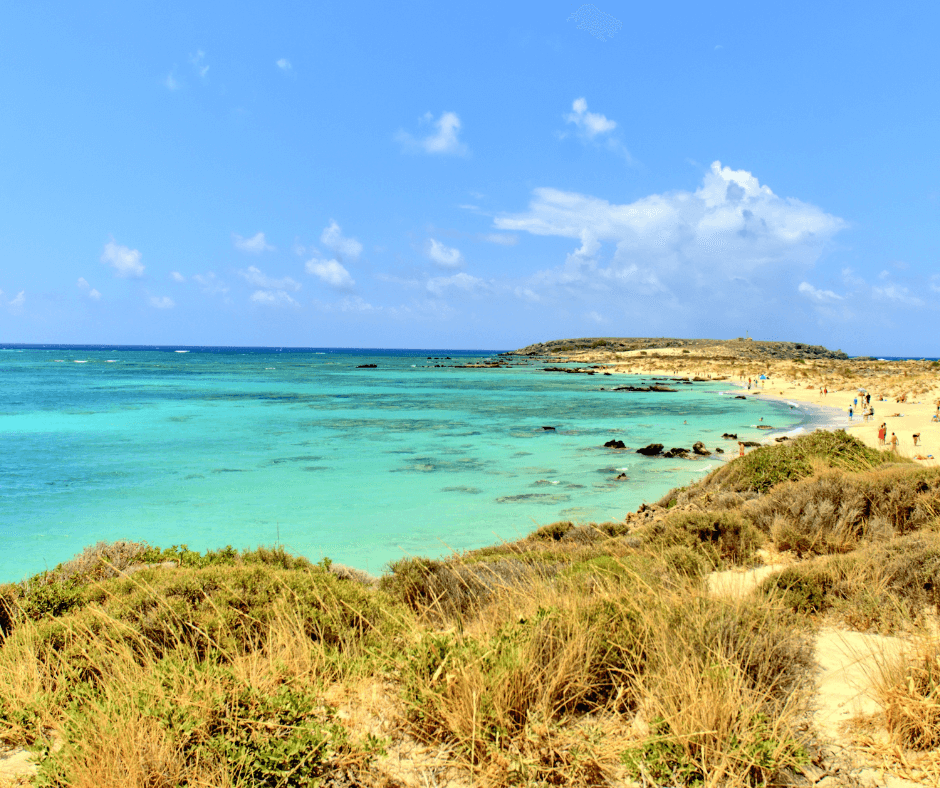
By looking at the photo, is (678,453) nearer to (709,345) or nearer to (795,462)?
(795,462)

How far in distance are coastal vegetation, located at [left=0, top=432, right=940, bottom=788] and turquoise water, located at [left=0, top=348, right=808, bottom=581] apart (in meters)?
3.92

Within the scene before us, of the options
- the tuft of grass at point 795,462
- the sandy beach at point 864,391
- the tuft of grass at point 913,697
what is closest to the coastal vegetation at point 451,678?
the tuft of grass at point 913,697

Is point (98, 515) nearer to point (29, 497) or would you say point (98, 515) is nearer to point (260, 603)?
point (29, 497)

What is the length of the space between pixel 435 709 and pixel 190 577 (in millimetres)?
2779

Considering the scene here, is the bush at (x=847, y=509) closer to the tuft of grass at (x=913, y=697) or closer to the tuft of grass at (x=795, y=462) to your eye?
the tuft of grass at (x=795, y=462)

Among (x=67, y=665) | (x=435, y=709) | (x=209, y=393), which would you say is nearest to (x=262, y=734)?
(x=435, y=709)

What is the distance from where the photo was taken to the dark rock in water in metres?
18.9

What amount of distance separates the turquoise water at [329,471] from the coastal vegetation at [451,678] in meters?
3.92

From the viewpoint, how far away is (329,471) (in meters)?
17.0

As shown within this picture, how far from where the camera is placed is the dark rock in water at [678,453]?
18.9 m

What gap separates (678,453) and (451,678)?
17.6m

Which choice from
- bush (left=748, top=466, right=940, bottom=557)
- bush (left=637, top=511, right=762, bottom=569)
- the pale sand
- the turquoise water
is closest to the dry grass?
bush (left=637, top=511, right=762, bottom=569)

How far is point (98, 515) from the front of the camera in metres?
12.0

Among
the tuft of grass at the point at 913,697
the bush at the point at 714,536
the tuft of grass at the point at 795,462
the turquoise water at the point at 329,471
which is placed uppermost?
the tuft of grass at the point at 795,462
